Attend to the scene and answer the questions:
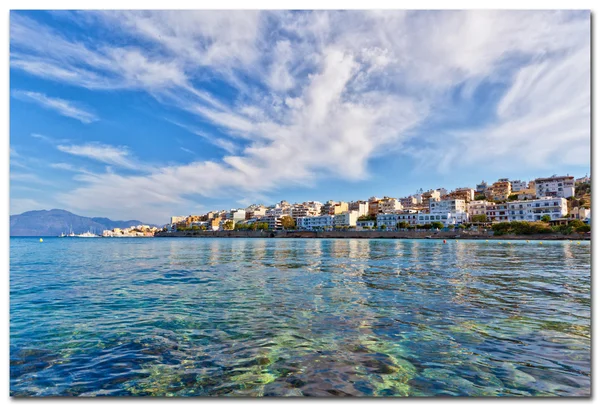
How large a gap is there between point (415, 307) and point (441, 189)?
121 metres

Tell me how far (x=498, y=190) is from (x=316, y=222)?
5635 centimetres

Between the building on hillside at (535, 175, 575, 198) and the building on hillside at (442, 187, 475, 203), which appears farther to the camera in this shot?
the building on hillside at (442, 187, 475, 203)

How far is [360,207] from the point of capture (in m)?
117

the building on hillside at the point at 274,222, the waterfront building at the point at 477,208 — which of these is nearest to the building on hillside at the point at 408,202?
the waterfront building at the point at 477,208

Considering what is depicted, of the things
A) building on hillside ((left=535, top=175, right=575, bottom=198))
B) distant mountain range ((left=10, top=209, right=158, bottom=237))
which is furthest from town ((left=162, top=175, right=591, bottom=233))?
distant mountain range ((left=10, top=209, right=158, bottom=237))

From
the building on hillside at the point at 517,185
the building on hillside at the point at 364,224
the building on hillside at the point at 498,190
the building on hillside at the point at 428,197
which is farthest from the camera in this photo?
the building on hillside at the point at 517,185

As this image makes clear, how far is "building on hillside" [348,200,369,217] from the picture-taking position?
11639 cm

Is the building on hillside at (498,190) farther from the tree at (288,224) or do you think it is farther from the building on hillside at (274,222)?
the building on hillside at (274,222)

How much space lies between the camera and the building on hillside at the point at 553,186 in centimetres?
7288

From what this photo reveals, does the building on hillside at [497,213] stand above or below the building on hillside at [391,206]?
below

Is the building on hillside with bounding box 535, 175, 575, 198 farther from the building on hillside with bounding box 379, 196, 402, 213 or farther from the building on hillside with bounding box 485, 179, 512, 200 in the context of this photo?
the building on hillside with bounding box 379, 196, 402, 213

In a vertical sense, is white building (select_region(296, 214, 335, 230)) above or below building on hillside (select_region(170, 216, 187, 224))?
below

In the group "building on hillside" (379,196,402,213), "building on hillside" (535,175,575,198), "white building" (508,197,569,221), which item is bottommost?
"white building" (508,197,569,221)

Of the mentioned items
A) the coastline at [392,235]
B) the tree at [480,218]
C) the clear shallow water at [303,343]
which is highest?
the tree at [480,218]
